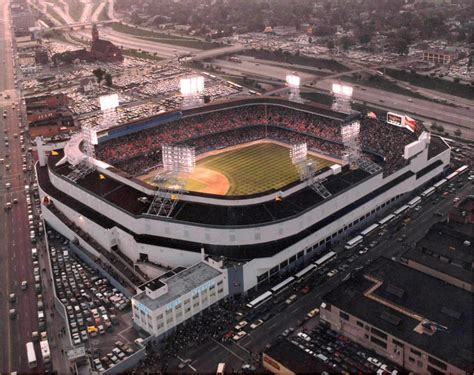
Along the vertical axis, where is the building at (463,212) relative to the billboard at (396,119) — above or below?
below

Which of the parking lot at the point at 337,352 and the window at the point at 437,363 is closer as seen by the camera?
the window at the point at 437,363

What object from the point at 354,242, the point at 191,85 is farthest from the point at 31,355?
the point at 191,85

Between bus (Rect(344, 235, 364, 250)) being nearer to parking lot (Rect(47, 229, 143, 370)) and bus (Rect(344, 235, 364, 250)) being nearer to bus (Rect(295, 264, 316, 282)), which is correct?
bus (Rect(295, 264, 316, 282))

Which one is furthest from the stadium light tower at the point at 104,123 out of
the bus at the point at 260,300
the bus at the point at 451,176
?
the bus at the point at 451,176

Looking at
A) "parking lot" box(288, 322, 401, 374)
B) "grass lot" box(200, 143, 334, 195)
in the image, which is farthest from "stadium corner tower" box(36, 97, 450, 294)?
"parking lot" box(288, 322, 401, 374)

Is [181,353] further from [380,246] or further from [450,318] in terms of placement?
[380,246]

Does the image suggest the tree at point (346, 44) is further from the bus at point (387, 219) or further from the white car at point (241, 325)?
the white car at point (241, 325)
